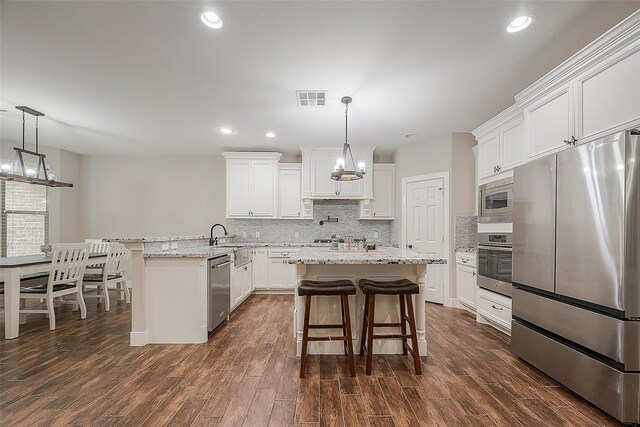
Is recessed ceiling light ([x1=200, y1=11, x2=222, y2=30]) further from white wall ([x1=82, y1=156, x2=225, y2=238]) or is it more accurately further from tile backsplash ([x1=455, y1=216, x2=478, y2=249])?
white wall ([x1=82, y1=156, x2=225, y2=238])

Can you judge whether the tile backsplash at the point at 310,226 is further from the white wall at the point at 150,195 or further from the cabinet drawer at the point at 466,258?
the cabinet drawer at the point at 466,258

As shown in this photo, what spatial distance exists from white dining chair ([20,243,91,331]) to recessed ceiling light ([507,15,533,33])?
5178 millimetres

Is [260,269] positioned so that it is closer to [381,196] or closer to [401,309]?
[381,196]

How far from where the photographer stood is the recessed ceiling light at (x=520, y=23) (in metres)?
1.94

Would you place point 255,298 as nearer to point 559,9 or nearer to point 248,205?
point 248,205

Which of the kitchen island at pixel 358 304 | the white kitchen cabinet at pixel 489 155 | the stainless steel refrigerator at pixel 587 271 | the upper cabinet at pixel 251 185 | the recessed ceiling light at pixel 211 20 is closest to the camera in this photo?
the stainless steel refrigerator at pixel 587 271

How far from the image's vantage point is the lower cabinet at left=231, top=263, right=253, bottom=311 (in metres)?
3.92

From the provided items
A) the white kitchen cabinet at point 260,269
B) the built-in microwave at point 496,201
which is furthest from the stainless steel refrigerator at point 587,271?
the white kitchen cabinet at point 260,269

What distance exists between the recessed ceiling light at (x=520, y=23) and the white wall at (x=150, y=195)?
5.20 m

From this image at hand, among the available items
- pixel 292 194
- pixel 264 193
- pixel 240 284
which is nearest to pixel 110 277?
pixel 240 284

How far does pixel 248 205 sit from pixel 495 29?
4460 mm

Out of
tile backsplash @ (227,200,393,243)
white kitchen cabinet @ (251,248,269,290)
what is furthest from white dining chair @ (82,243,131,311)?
white kitchen cabinet @ (251,248,269,290)

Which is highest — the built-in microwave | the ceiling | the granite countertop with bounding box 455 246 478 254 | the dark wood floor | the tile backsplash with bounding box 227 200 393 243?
the ceiling

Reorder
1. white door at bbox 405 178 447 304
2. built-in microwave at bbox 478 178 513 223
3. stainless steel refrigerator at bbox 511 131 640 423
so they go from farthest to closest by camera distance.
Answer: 1. white door at bbox 405 178 447 304
2. built-in microwave at bbox 478 178 513 223
3. stainless steel refrigerator at bbox 511 131 640 423
